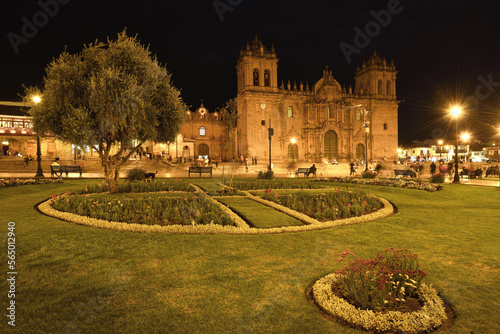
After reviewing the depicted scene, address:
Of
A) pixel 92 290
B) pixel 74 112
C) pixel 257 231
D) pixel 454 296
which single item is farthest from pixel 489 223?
pixel 74 112

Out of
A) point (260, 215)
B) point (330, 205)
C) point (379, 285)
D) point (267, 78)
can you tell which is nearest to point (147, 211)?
point (260, 215)

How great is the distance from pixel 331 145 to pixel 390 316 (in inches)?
2095

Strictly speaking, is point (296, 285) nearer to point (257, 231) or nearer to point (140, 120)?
point (257, 231)

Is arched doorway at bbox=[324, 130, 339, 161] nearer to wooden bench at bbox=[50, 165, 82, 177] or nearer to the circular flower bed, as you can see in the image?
wooden bench at bbox=[50, 165, 82, 177]

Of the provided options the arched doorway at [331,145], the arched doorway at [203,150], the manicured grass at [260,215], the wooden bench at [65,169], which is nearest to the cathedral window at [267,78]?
the arched doorway at [331,145]

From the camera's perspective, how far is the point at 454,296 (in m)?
4.44

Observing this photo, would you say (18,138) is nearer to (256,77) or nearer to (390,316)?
(256,77)

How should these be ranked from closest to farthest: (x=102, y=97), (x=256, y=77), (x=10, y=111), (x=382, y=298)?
1. (x=382, y=298)
2. (x=102, y=97)
3. (x=10, y=111)
4. (x=256, y=77)

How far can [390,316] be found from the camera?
3.73 m

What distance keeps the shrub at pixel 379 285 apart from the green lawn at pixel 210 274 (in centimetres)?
54

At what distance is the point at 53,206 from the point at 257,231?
282 inches

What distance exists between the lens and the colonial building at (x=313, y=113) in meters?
50.0

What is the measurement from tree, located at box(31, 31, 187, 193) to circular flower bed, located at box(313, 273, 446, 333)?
1041 centimetres

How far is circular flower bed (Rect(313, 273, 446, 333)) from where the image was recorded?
144 inches
